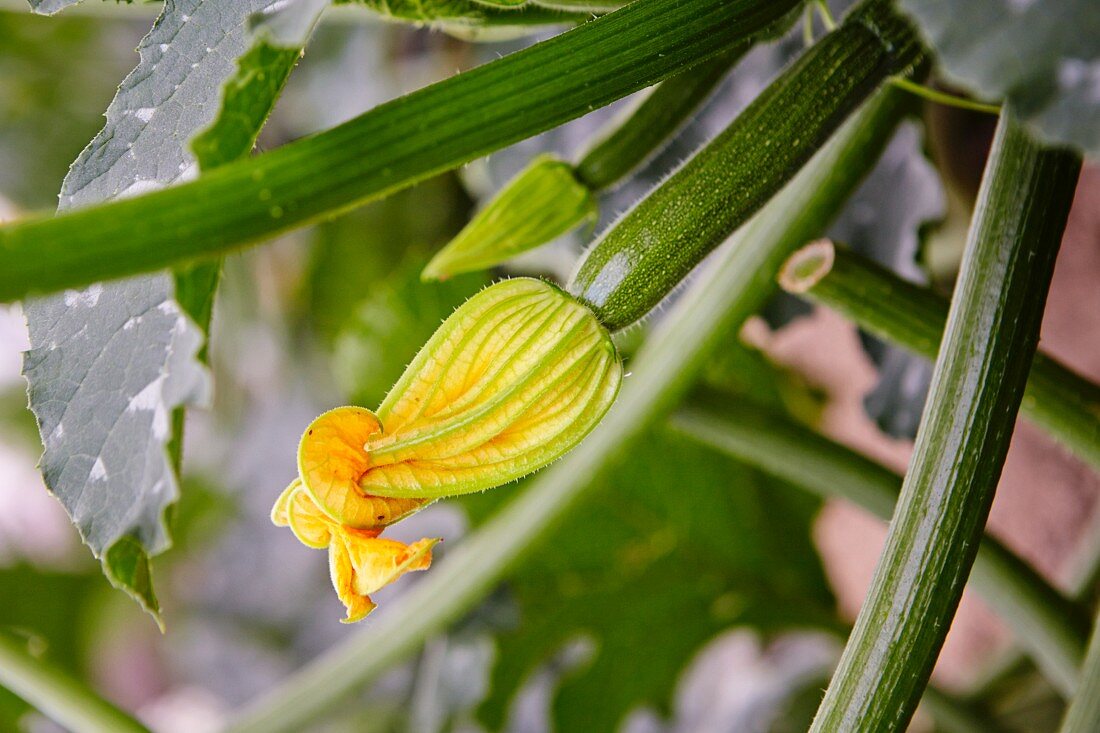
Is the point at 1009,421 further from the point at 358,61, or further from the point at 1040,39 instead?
the point at 358,61

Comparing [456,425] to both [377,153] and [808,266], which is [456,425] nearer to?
[377,153]

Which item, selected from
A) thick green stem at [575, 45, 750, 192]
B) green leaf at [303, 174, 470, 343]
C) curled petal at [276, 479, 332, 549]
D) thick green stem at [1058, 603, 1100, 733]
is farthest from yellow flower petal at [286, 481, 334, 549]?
green leaf at [303, 174, 470, 343]

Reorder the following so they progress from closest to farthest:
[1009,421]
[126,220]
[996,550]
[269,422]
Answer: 1. [126,220]
2. [1009,421]
3. [996,550]
4. [269,422]

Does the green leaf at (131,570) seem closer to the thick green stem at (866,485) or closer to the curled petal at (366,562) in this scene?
the curled petal at (366,562)

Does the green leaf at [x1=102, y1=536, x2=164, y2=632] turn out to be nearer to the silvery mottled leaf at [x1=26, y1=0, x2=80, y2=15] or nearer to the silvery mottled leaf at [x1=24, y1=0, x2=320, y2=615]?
the silvery mottled leaf at [x1=24, y1=0, x2=320, y2=615]

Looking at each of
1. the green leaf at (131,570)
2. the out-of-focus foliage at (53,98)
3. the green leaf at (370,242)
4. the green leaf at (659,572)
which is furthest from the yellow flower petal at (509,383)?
the out-of-focus foliage at (53,98)

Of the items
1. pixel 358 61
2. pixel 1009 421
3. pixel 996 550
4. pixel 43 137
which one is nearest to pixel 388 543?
pixel 1009 421
